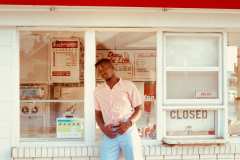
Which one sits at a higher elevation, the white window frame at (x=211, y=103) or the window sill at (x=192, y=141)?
the white window frame at (x=211, y=103)

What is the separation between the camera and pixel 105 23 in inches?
290

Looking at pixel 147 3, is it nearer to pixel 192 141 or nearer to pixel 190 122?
pixel 190 122

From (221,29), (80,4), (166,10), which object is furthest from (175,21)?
(80,4)

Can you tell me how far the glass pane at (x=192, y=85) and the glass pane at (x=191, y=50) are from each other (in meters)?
0.14

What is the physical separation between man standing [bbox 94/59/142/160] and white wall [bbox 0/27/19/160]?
1.16m

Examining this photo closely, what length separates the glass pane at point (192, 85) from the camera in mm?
7738

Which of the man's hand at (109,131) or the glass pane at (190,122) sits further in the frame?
the glass pane at (190,122)

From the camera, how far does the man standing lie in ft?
22.6

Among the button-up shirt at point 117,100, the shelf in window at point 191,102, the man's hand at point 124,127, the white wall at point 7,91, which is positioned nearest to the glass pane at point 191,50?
the shelf in window at point 191,102

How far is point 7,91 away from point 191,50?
8.43 ft

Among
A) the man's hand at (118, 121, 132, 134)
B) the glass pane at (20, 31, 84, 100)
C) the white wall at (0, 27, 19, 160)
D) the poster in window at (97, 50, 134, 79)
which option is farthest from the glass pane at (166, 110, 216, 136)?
the white wall at (0, 27, 19, 160)

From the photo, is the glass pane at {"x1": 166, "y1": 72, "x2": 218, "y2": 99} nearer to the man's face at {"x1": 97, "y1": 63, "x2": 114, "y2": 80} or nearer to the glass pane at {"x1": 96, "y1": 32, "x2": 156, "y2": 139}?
the glass pane at {"x1": 96, "y1": 32, "x2": 156, "y2": 139}

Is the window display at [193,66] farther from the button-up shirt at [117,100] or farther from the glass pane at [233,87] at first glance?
the button-up shirt at [117,100]

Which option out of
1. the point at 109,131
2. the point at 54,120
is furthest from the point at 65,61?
the point at 109,131
